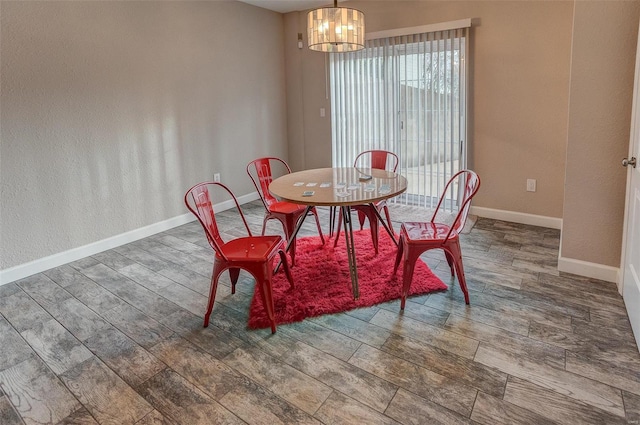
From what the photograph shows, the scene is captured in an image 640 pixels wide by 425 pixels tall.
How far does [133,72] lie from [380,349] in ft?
10.8

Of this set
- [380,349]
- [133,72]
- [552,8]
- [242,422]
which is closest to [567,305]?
[380,349]

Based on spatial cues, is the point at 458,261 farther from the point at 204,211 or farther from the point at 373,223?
the point at 204,211

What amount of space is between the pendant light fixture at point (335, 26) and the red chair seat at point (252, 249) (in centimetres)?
132

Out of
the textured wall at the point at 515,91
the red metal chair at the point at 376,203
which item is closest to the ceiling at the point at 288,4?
the textured wall at the point at 515,91

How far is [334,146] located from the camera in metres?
5.30

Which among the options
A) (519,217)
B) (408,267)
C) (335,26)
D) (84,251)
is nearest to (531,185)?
(519,217)

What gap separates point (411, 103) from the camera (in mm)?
4516

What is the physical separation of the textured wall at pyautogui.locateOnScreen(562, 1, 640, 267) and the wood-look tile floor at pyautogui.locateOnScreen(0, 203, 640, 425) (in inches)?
12.9

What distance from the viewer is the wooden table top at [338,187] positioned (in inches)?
95.6

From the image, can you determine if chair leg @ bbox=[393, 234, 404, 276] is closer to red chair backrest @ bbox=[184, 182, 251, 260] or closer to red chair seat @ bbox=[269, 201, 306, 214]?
red chair seat @ bbox=[269, 201, 306, 214]


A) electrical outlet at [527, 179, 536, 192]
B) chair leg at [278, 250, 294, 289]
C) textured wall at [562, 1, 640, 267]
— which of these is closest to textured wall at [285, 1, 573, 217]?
electrical outlet at [527, 179, 536, 192]

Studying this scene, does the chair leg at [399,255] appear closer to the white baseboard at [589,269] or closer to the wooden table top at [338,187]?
the wooden table top at [338,187]

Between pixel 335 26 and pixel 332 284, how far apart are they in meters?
1.68

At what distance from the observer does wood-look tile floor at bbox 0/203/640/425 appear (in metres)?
1.72
